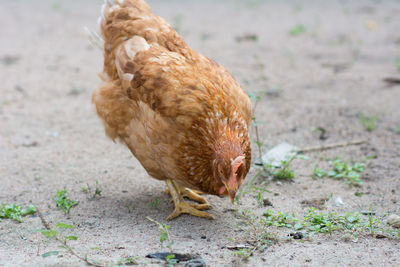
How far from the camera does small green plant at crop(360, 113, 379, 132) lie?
454 centimetres

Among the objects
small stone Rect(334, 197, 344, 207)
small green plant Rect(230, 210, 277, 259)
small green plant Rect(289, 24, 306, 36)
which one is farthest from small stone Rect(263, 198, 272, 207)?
small green plant Rect(289, 24, 306, 36)

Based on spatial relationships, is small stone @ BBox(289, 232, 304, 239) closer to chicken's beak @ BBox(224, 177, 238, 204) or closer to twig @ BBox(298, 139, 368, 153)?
chicken's beak @ BBox(224, 177, 238, 204)

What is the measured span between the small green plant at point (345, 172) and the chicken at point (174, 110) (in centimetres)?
98

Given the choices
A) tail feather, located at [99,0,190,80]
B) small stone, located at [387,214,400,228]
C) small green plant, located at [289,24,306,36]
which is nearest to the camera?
small stone, located at [387,214,400,228]

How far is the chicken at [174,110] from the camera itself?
9.41ft

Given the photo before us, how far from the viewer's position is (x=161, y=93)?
3.05 m

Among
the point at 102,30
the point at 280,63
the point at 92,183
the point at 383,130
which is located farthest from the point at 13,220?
the point at 280,63

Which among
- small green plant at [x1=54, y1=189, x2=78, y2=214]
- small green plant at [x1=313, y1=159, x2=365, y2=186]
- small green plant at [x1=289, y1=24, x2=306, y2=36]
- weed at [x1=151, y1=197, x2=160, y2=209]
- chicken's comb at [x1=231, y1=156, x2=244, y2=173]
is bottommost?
weed at [x1=151, y1=197, x2=160, y2=209]

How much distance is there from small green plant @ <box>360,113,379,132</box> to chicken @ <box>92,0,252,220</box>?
6.25 ft

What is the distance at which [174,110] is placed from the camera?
2.94m

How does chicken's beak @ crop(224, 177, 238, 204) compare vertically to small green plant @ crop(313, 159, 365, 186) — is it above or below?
above

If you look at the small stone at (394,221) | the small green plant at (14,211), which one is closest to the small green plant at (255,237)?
the small stone at (394,221)

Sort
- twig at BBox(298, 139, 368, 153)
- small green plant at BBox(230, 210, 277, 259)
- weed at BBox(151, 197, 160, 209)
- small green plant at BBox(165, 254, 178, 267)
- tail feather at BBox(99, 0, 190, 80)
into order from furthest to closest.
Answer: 1. twig at BBox(298, 139, 368, 153)
2. tail feather at BBox(99, 0, 190, 80)
3. weed at BBox(151, 197, 160, 209)
4. small green plant at BBox(230, 210, 277, 259)
5. small green plant at BBox(165, 254, 178, 267)

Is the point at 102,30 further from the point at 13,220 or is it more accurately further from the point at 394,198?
the point at 394,198
